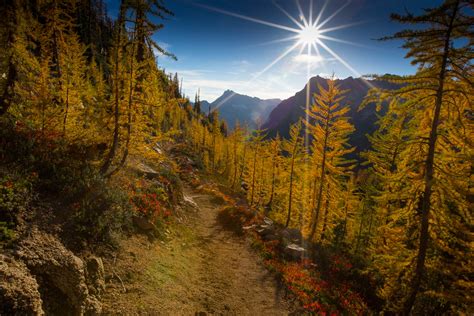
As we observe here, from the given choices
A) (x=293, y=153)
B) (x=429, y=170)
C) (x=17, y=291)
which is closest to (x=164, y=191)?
(x=17, y=291)

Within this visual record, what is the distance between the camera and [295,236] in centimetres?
1894

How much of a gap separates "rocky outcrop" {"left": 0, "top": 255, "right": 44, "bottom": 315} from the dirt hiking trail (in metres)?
2.47

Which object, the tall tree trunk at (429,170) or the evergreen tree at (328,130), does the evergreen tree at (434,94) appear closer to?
the tall tree trunk at (429,170)

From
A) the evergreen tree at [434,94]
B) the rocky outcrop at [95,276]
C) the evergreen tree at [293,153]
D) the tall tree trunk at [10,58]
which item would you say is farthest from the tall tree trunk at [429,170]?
the tall tree trunk at [10,58]

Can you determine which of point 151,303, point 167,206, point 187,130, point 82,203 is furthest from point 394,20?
point 187,130

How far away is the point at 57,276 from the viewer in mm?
5676

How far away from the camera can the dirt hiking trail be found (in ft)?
25.2

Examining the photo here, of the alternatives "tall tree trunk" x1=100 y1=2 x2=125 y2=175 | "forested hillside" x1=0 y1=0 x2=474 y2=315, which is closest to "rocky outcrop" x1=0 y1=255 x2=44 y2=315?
"forested hillside" x1=0 y1=0 x2=474 y2=315

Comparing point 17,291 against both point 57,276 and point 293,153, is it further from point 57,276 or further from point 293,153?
point 293,153

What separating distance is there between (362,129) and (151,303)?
19339cm

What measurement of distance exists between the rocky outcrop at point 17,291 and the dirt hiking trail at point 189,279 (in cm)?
247

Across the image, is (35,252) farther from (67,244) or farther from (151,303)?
(151,303)

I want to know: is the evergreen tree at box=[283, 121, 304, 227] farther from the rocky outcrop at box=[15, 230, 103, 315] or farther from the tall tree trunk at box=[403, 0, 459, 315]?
the rocky outcrop at box=[15, 230, 103, 315]

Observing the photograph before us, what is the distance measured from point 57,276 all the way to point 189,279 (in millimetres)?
5926
